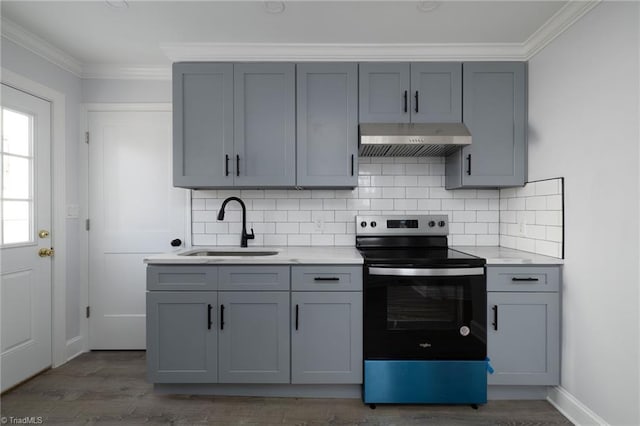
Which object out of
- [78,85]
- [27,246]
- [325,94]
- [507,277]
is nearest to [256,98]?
[325,94]

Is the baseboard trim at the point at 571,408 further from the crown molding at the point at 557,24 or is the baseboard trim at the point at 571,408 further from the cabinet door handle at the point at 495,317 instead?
the crown molding at the point at 557,24

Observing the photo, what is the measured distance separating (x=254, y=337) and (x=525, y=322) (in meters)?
1.71

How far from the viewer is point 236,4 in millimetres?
1976

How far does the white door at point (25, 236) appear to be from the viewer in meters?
2.23

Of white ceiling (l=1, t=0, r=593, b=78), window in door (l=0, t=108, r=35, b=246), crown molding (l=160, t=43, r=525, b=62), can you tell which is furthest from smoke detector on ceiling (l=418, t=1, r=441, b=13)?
window in door (l=0, t=108, r=35, b=246)

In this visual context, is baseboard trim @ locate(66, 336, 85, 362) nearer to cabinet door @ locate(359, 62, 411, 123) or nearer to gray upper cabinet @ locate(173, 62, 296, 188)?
gray upper cabinet @ locate(173, 62, 296, 188)

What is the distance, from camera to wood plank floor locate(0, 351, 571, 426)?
197cm

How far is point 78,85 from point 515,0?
10.8 ft

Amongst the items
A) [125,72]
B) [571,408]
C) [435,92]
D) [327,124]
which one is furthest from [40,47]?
[571,408]

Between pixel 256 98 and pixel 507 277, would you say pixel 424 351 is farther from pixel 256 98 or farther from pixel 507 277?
pixel 256 98

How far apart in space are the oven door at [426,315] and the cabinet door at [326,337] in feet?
0.37

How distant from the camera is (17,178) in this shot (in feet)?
7.59

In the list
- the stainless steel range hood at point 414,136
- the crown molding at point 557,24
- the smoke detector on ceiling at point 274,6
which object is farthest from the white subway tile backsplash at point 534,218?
the smoke detector on ceiling at point 274,6

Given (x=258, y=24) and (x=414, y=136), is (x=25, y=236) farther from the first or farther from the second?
(x=414, y=136)
